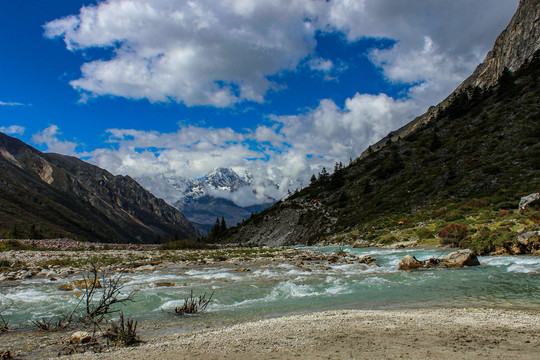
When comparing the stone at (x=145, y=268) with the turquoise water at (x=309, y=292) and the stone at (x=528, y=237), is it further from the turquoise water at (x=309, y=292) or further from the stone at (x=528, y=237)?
the stone at (x=528, y=237)

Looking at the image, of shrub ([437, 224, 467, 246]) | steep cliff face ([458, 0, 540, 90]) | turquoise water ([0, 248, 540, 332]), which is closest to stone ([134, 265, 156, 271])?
turquoise water ([0, 248, 540, 332])

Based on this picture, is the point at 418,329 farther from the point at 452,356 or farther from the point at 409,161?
the point at 409,161

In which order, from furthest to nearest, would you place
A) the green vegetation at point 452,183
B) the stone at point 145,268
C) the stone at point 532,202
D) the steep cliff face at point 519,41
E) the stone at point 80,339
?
the steep cliff face at point 519,41 < the green vegetation at point 452,183 < the stone at point 532,202 < the stone at point 145,268 < the stone at point 80,339

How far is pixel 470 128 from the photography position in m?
83.1

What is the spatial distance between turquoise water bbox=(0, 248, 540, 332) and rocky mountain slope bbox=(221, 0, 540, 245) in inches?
1036

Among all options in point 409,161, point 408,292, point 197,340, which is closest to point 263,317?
point 197,340

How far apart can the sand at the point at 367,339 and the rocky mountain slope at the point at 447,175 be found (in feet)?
117

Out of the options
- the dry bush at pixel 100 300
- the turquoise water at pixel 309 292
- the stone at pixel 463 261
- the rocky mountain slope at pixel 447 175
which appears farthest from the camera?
the rocky mountain slope at pixel 447 175

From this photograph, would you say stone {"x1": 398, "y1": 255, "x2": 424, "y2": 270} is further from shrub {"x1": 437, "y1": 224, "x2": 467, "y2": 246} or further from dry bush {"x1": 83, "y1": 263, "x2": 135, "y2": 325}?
dry bush {"x1": 83, "y1": 263, "x2": 135, "y2": 325}

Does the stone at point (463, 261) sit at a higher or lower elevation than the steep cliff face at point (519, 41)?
lower

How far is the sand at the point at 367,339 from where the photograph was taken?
266 inches

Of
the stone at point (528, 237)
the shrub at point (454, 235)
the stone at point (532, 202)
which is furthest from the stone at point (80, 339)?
the stone at point (532, 202)

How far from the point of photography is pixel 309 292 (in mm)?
15789

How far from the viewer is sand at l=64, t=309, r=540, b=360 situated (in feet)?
22.2
